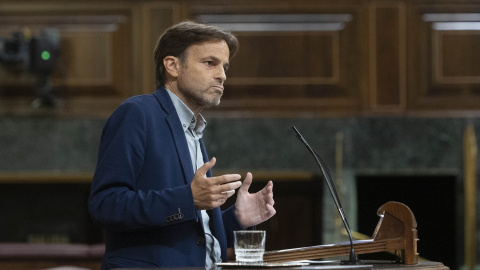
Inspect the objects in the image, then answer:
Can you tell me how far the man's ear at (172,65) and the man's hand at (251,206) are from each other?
0.34 metres

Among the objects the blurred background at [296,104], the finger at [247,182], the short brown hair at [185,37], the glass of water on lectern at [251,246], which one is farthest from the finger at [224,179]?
the blurred background at [296,104]

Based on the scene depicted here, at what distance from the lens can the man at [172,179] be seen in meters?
1.63

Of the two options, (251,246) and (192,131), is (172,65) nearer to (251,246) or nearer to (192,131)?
(192,131)

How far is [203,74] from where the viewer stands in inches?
76.1

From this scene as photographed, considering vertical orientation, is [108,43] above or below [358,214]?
above

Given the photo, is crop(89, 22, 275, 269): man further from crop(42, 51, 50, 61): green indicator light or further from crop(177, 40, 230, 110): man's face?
crop(42, 51, 50, 61): green indicator light

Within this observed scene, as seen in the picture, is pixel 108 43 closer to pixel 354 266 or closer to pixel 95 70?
pixel 95 70

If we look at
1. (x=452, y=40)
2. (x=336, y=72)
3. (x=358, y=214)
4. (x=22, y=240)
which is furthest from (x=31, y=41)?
(x=452, y=40)

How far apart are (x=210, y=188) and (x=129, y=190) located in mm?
205

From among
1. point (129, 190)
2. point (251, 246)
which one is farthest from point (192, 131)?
point (251, 246)

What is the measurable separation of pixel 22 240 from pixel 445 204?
82.7 inches

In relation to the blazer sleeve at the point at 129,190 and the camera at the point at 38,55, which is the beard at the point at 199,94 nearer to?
the blazer sleeve at the point at 129,190

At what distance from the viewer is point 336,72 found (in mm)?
3830

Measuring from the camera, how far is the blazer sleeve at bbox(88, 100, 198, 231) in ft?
5.33
